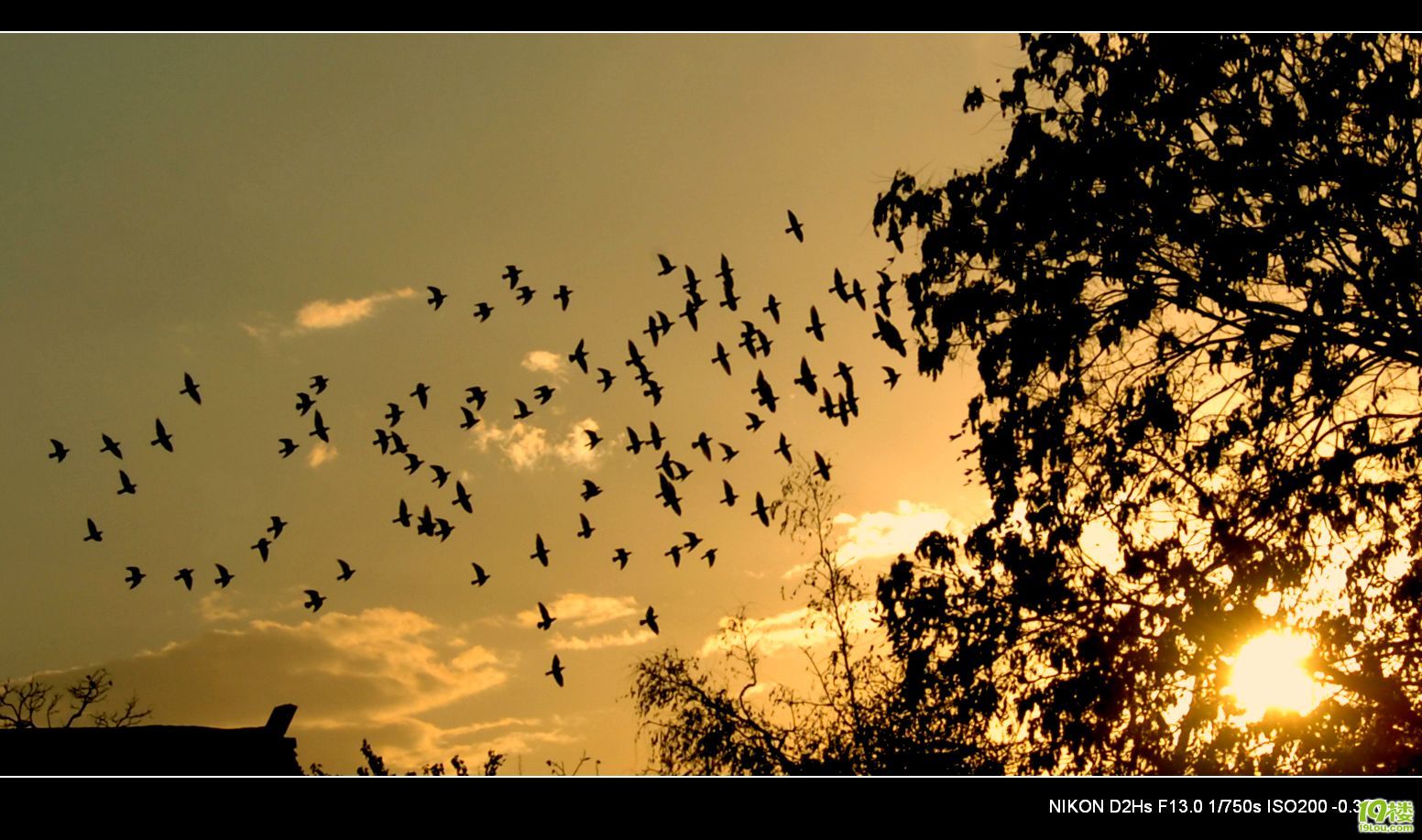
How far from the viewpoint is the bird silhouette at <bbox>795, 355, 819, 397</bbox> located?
13853mm

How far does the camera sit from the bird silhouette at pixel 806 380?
1385cm

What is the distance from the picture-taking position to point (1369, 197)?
38.2 ft

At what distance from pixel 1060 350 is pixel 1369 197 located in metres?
3.46
